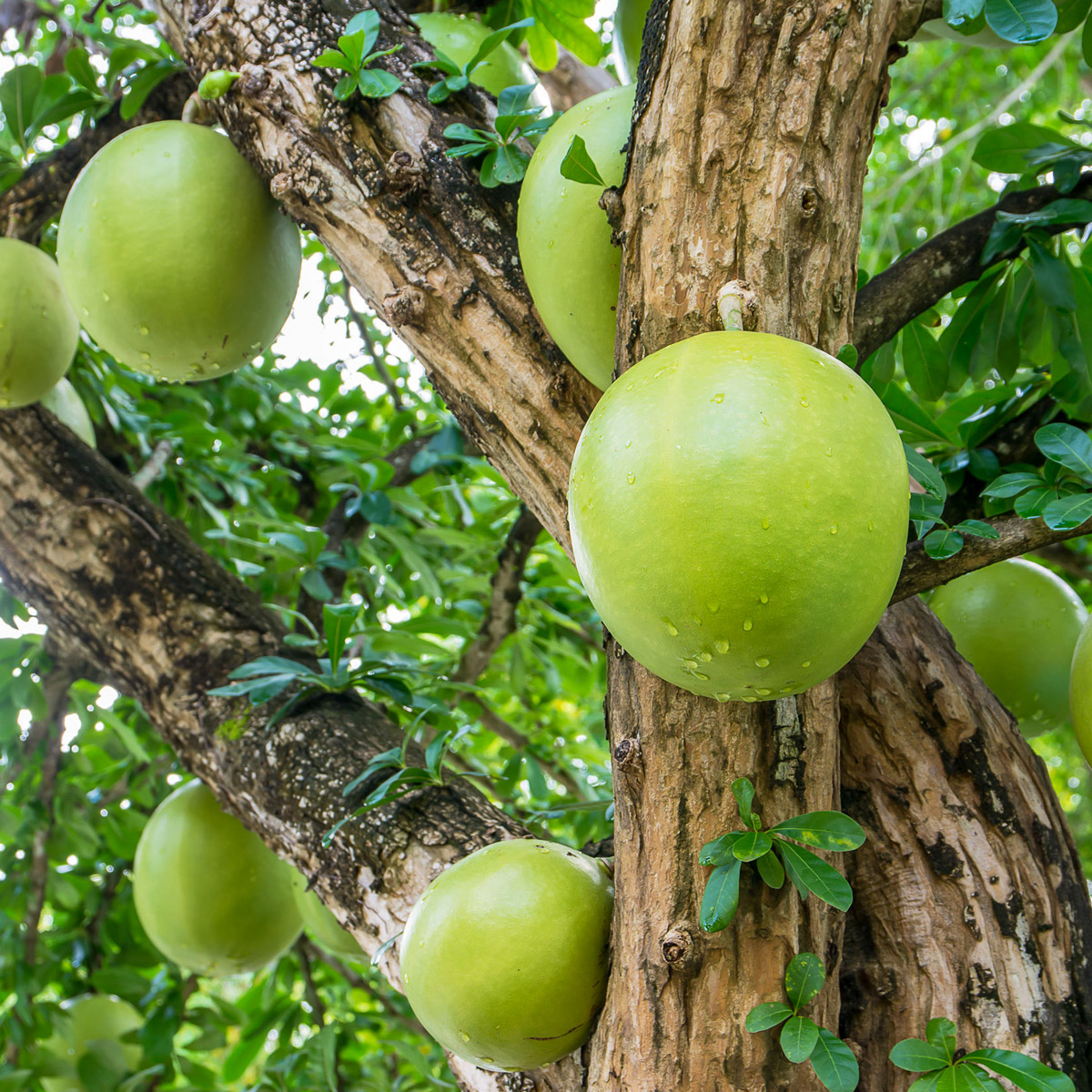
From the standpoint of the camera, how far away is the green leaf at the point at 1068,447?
0.99 m

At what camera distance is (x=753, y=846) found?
795 millimetres

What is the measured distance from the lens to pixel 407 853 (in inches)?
45.3

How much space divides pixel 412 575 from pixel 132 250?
1.39 m

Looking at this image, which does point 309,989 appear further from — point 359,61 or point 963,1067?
point 359,61

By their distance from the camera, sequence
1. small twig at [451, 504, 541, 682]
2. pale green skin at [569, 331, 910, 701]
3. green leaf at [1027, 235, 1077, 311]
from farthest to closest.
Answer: small twig at [451, 504, 541, 682] → green leaf at [1027, 235, 1077, 311] → pale green skin at [569, 331, 910, 701]

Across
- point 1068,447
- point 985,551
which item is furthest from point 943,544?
point 1068,447

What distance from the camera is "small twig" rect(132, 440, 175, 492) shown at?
197 cm

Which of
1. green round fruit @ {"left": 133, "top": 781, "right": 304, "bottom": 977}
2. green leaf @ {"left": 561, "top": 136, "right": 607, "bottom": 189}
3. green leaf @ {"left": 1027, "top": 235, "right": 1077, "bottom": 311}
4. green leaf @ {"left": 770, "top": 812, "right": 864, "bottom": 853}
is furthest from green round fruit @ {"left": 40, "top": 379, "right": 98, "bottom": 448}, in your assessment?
green leaf @ {"left": 1027, "top": 235, "right": 1077, "bottom": 311}

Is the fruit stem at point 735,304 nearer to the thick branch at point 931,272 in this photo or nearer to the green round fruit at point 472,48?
the thick branch at point 931,272

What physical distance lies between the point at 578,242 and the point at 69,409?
1.33m

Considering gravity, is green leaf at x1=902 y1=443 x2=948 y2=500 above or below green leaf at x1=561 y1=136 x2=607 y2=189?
below

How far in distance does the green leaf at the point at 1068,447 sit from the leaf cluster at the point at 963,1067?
560 mm

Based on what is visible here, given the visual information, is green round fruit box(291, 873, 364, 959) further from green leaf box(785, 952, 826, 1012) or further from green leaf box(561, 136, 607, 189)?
green leaf box(561, 136, 607, 189)

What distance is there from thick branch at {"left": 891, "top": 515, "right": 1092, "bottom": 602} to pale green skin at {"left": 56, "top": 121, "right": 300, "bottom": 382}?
93 cm
